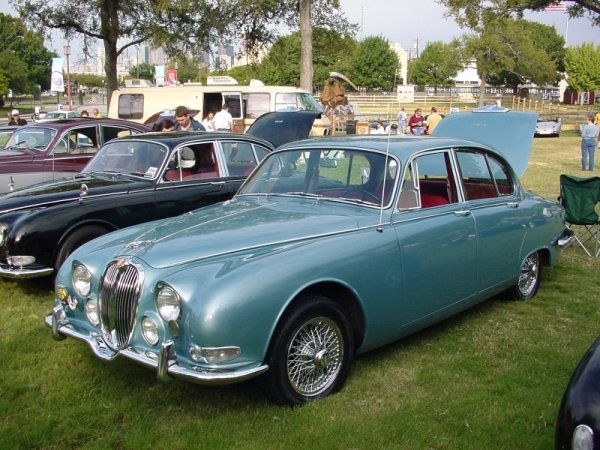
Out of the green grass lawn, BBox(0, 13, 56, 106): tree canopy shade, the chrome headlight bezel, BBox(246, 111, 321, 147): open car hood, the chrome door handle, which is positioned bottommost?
the green grass lawn

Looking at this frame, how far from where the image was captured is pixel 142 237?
14.1ft

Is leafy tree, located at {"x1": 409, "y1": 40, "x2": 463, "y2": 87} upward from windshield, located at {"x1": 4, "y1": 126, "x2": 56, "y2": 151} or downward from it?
upward

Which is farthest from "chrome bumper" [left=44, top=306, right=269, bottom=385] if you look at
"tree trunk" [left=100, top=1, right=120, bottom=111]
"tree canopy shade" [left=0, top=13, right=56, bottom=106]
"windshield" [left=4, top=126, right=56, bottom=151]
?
"tree canopy shade" [left=0, top=13, right=56, bottom=106]

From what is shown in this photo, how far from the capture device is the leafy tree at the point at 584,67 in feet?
248

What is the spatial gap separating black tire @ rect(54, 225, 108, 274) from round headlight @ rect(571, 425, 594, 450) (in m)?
5.21

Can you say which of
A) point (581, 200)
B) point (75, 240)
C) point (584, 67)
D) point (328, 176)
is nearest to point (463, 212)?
point (328, 176)

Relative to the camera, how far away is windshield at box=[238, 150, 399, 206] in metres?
4.76

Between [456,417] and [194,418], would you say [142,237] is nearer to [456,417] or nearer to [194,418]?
[194,418]

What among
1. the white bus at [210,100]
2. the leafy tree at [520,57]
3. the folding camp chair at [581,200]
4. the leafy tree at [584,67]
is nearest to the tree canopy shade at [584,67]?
the leafy tree at [584,67]

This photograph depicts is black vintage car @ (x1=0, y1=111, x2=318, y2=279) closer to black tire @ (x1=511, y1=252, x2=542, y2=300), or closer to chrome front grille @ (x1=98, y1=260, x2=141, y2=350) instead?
chrome front grille @ (x1=98, y1=260, x2=141, y2=350)

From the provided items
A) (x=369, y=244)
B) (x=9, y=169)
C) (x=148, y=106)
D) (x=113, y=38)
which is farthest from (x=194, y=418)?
(x=113, y=38)

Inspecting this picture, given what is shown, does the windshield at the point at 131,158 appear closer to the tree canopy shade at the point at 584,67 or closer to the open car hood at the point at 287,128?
the open car hood at the point at 287,128

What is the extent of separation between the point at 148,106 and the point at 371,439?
19.2 m

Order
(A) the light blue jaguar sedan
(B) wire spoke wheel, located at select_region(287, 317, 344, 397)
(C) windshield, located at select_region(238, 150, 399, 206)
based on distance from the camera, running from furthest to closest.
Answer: (C) windshield, located at select_region(238, 150, 399, 206), (B) wire spoke wheel, located at select_region(287, 317, 344, 397), (A) the light blue jaguar sedan
